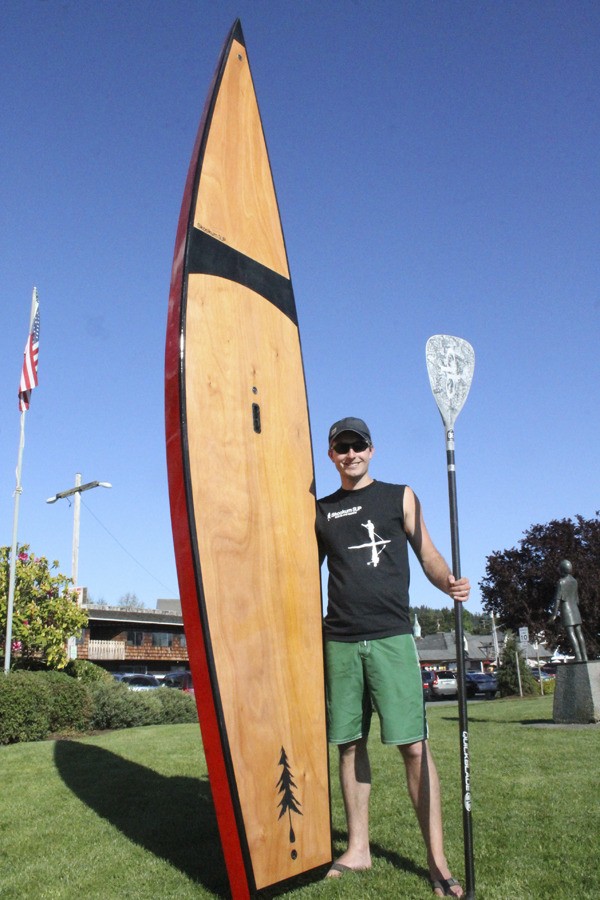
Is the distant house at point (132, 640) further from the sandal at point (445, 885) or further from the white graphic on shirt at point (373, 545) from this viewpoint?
the sandal at point (445, 885)

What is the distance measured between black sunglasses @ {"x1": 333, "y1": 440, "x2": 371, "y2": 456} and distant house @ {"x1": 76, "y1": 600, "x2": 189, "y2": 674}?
34686 mm

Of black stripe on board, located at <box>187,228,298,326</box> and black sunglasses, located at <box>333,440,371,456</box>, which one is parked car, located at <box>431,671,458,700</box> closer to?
black stripe on board, located at <box>187,228,298,326</box>

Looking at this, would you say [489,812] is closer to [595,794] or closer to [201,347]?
[595,794]

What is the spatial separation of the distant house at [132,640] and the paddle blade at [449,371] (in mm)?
35120

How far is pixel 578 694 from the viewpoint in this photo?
10805 millimetres

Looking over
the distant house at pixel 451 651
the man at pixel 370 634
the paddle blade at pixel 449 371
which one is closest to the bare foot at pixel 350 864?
the man at pixel 370 634

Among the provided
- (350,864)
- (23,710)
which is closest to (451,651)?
(23,710)

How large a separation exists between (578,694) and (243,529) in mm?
9285

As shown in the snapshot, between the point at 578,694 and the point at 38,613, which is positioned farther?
the point at 38,613

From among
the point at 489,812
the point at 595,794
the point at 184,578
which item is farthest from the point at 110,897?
the point at 595,794

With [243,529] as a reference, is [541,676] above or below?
below

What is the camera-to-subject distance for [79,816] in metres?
4.54

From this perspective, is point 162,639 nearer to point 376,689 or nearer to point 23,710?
point 23,710

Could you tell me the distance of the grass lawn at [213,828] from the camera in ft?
9.92
